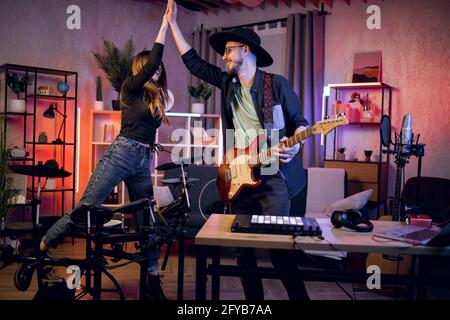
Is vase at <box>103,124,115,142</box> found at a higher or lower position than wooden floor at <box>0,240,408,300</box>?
higher

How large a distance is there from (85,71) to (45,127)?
856 mm

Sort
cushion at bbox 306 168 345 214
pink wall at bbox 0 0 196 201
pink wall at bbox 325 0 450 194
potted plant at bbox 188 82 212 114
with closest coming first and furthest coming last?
cushion at bbox 306 168 345 214
pink wall at bbox 325 0 450 194
pink wall at bbox 0 0 196 201
potted plant at bbox 188 82 212 114

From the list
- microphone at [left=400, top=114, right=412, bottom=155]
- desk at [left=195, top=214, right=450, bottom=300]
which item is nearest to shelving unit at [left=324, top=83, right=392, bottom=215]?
microphone at [left=400, top=114, right=412, bottom=155]

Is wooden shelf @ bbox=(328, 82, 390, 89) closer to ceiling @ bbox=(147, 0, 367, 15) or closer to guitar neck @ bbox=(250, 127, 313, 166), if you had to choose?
ceiling @ bbox=(147, 0, 367, 15)

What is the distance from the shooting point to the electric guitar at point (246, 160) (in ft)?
7.22

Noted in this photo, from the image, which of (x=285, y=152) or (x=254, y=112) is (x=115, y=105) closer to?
(x=254, y=112)

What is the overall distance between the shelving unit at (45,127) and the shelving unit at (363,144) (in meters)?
2.98

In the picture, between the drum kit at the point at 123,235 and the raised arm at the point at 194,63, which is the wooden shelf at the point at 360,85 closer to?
the drum kit at the point at 123,235

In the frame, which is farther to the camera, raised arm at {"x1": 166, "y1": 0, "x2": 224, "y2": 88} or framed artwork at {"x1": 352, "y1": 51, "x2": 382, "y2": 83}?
framed artwork at {"x1": 352, "y1": 51, "x2": 382, "y2": 83}

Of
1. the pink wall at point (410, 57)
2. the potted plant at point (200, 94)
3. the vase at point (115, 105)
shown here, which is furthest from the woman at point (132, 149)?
the pink wall at point (410, 57)

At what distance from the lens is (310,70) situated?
5.66 meters

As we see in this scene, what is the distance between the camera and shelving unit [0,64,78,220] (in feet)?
16.5

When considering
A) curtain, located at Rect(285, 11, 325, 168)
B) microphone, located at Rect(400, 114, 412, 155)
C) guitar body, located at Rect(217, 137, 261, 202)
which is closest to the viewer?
guitar body, located at Rect(217, 137, 261, 202)

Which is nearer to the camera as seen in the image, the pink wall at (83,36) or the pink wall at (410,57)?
the pink wall at (410,57)
